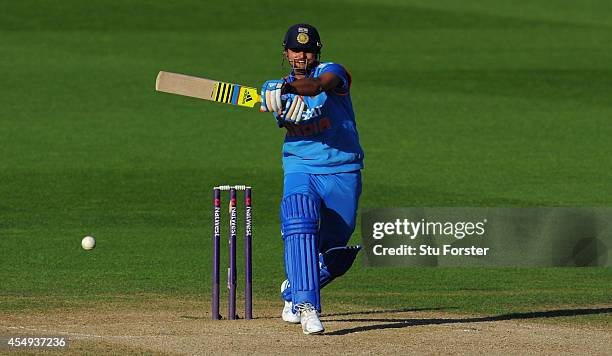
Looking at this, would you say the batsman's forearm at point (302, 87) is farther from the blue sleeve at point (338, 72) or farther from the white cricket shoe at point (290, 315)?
the white cricket shoe at point (290, 315)

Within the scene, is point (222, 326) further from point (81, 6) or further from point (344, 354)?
point (81, 6)

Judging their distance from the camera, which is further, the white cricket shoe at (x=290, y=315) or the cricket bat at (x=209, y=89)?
the white cricket shoe at (x=290, y=315)

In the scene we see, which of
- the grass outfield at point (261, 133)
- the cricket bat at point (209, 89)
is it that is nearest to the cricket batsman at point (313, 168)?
the cricket bat at point (209, 89)

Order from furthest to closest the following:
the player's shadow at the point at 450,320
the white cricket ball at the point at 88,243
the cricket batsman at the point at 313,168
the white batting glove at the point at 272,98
A: 1. the white cricket ball at the point at 88,243
2. the player's shadow at the point at 450,320
3. the cricket batsman at the point at 313,168
4. the white batting glove at the point at 272,98

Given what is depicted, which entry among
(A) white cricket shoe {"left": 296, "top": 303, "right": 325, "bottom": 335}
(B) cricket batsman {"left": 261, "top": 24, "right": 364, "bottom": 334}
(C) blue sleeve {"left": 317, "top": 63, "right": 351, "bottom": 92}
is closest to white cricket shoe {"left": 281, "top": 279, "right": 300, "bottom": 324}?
(B) cricket batsman {"left": 261, "top": 24, "right": 364, "bottom": 334}

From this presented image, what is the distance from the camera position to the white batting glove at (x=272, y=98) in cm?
873

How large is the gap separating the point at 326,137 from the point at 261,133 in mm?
13427

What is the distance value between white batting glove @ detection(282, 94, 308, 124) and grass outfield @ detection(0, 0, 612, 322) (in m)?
2.51

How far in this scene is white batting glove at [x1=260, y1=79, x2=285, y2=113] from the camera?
8727mm

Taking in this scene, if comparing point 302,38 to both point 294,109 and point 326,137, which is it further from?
point 326,137

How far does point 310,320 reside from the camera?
8812mm

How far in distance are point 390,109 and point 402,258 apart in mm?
11918

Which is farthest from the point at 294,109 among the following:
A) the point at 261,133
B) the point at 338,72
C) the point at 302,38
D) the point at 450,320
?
the point at 261,133

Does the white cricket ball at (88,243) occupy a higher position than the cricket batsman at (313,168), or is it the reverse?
the cricket batsman at (313,168)
